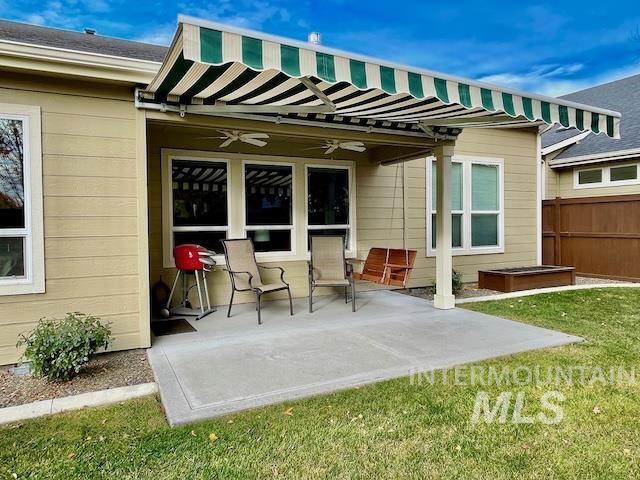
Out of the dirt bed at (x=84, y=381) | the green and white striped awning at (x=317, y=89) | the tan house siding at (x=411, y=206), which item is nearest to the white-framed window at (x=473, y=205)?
the tan house siding at (x=411, y=206)

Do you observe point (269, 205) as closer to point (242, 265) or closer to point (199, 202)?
point (199, 202)

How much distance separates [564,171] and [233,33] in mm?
11132

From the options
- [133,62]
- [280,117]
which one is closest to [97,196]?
[133,62]

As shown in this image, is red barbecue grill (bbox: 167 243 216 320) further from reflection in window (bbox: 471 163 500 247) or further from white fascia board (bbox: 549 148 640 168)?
white fascia board (bbox: 549 148 640 168)

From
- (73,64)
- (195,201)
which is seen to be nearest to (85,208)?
(73,64)

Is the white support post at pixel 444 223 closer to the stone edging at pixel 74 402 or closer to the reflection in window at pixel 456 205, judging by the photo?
the reflection in window at pixel 456 205

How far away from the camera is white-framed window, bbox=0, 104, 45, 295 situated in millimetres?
4102

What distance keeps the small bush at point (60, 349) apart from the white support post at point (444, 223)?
4.54 meters

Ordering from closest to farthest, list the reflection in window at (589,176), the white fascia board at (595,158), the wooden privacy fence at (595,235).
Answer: the wooden privacy fence at (595,235)
the white fascia board at (595,158)
the reflection in window at (589,176)

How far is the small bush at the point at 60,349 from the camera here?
3.56 metres

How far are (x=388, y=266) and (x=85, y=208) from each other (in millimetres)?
4085

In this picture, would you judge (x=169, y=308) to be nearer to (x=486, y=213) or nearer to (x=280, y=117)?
Result: (x=280, y=117)

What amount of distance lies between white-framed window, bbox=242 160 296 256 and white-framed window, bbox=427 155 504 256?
2896 millimetres

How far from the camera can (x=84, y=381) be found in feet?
12.2
